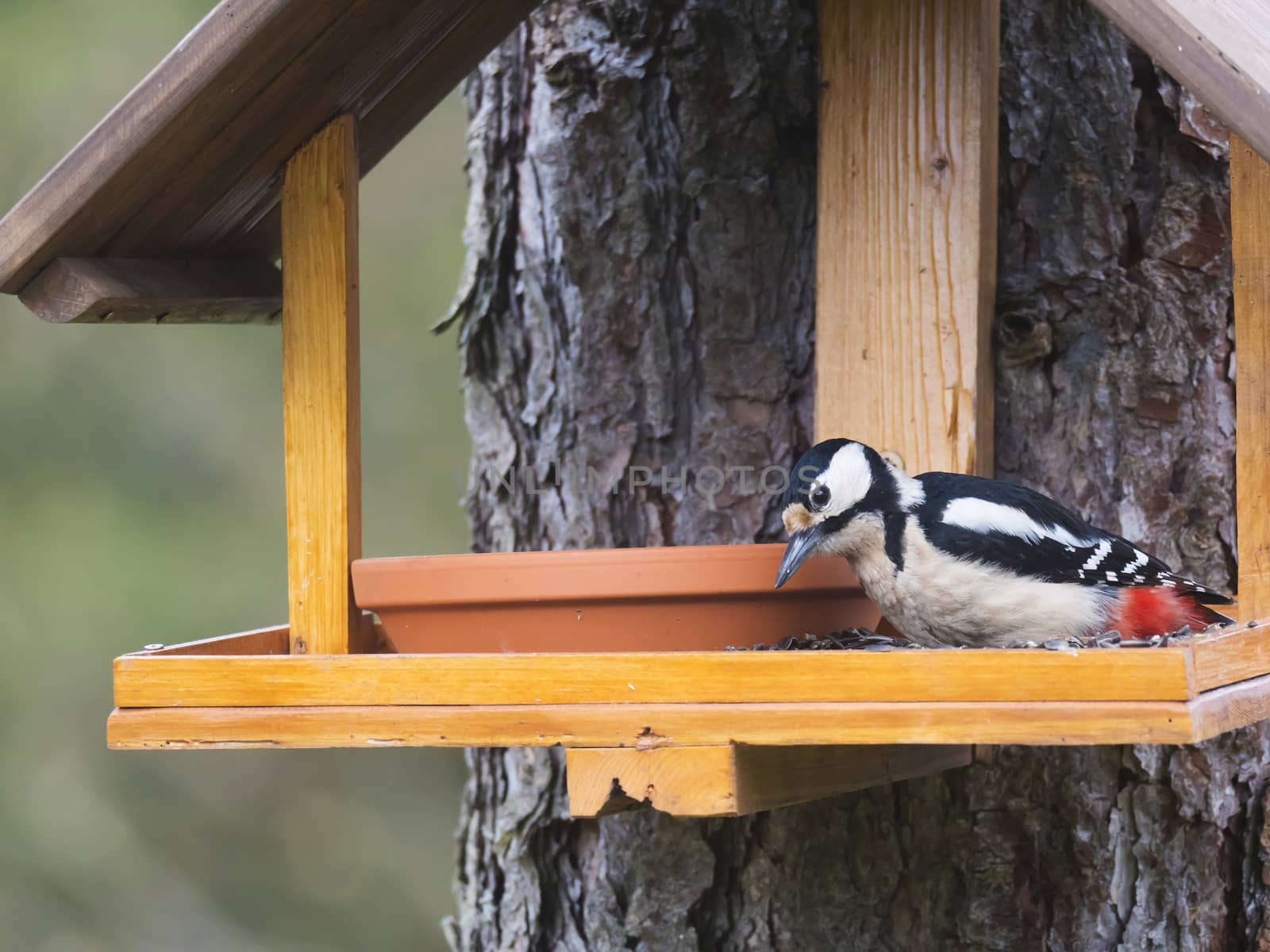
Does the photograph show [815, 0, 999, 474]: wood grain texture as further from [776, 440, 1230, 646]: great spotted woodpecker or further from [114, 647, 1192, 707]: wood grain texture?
[114, 647, 1192, 707]: wood grain texture

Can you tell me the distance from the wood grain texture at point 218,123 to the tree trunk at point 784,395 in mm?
688

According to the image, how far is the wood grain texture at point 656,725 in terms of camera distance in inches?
60.0

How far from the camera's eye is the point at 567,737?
66.2 inches

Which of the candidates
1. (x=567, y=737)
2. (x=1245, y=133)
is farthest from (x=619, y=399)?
(x=1245, y=133)

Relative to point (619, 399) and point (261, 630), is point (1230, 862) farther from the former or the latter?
point (261, 630)

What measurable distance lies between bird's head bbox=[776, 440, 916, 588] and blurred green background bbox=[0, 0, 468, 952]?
3.44 meters

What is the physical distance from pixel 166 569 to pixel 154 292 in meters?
3.36

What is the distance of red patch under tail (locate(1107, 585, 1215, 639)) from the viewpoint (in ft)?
6.41

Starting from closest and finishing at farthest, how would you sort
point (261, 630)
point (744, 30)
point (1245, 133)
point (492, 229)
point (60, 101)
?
point (1245, 133)
point (261, 630)
point (744, 30)
point (492, 229)
point (60, 101)

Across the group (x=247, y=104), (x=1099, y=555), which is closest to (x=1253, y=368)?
(x=1099, y=555)

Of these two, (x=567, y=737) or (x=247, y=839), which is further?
(x=247, y=839)

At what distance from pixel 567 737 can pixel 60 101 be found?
434cm

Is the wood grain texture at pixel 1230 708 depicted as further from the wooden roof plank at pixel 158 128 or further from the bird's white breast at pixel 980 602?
the wooden roof plank at pixel 158 128

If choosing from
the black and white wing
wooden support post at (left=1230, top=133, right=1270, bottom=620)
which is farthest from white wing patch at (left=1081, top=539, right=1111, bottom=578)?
wooden support post at (left=1230, top=133, right=1270, bottom=620)
